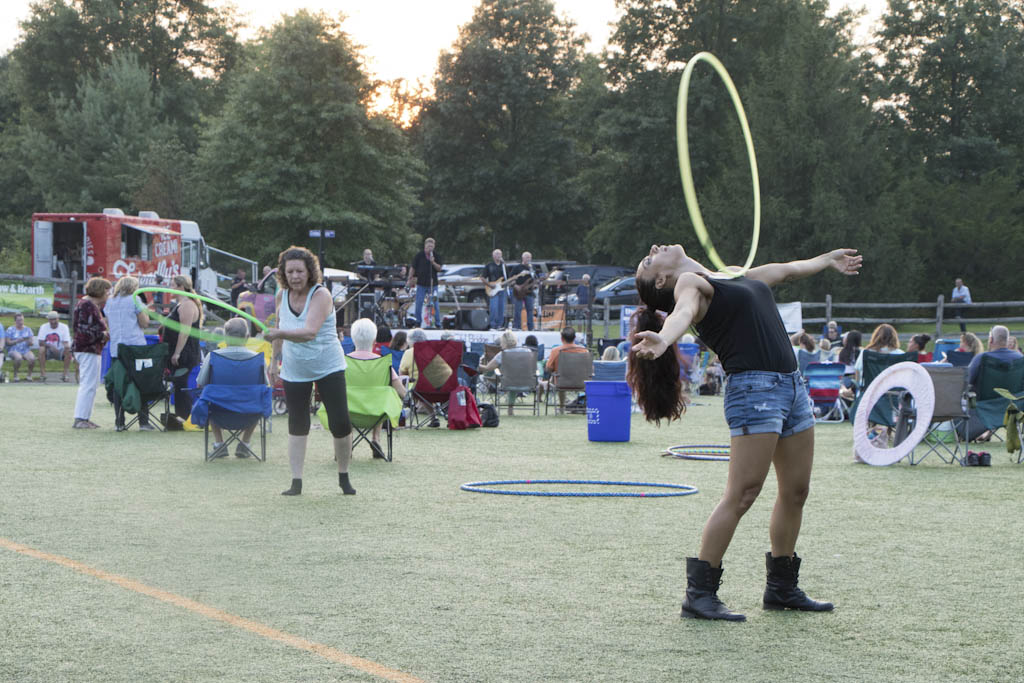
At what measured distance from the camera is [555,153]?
5628 cm

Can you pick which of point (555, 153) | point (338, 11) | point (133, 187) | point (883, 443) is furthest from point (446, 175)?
point (883, 443)

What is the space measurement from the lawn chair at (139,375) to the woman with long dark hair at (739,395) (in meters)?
9.37

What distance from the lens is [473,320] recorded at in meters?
25.7

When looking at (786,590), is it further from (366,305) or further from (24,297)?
(24,297)

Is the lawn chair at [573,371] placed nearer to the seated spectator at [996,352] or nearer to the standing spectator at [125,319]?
the standing spectator at [125,319]

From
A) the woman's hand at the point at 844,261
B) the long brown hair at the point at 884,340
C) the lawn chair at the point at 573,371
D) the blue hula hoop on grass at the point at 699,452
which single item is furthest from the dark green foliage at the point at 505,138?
the woman's hand at the point at 844,261

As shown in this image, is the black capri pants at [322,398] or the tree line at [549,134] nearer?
the black capri pants at [322,398]

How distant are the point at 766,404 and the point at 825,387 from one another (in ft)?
39.5

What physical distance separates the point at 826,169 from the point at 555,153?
60.6 ft

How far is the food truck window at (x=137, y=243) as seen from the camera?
34375mm

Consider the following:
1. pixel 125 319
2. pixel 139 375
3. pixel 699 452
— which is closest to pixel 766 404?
pixel 699 452

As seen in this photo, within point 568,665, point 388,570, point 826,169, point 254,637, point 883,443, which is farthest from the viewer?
point 826,169

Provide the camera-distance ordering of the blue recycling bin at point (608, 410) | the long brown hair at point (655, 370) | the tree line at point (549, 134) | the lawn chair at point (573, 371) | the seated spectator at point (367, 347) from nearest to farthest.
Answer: the long brown hair at point (655, 370), the seated spectator at point (367, 347), the blue recycling bin at point (608, 410), the lawn chair at point (573, 371), the tree line at point (549, 134)

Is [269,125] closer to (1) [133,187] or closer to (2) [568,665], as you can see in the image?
(1) [133,187]
